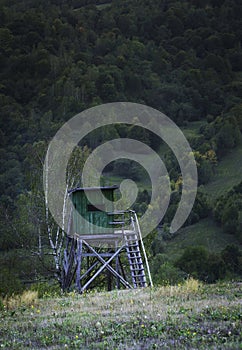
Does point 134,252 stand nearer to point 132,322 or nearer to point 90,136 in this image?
point 132,322

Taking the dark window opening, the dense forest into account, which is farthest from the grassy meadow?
the dark window opening

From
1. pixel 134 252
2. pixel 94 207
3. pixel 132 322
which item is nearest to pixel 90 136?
pixel 94 207

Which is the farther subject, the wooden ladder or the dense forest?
the dense forest

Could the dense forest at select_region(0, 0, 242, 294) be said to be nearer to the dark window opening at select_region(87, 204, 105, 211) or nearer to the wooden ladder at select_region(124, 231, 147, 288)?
the dark window opening at select_region(87, 204, 105, 211)

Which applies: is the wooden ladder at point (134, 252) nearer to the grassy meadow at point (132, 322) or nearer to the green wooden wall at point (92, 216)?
the green wooden wall at point (92, 216)

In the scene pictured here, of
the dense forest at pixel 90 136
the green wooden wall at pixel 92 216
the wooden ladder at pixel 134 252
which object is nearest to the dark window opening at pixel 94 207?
the green wooden wall at pixel 92 216

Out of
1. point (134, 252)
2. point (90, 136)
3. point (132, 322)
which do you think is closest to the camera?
point (132, 322)

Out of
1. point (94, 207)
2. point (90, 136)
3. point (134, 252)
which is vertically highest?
point (94, 207)

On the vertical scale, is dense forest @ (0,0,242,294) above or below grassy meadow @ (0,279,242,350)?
below

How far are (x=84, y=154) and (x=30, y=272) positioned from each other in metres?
8.37

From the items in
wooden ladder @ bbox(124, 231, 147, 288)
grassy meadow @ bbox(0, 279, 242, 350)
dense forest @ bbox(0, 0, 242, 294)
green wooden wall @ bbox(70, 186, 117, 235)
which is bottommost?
dense forest @ bbox(0, 0, 242, 294)

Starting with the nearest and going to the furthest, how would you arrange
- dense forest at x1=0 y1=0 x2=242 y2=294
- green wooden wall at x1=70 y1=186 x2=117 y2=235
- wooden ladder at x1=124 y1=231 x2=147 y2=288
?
1. wooden ladder at x1=124 y1=231 x2=147 y2=288
2. green wooden wall at x1=70 y1=186 x2=117 y2=235
3. dense forest at x1=0 y1=0 x2=242 y2=294

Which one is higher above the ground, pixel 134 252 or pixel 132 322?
pixel 132 322

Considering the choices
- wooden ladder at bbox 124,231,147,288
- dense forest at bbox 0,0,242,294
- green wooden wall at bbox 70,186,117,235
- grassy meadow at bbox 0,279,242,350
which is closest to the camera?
grassy meadow at bbox 0,279,242,350
